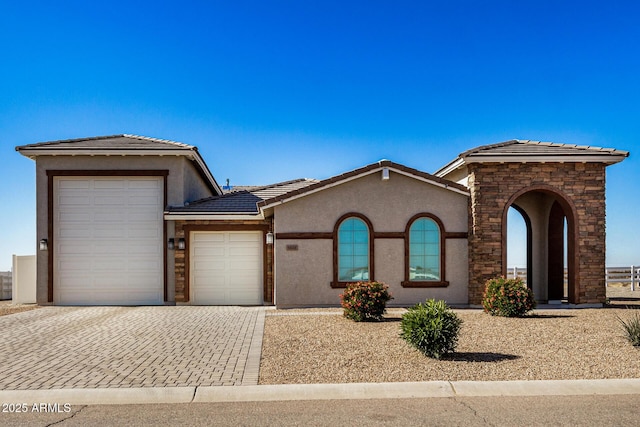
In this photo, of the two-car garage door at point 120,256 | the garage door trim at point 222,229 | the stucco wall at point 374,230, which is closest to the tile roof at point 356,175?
the stucco wall at point 374,230

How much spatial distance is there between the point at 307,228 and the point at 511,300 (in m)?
5.92

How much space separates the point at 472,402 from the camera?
5867mm

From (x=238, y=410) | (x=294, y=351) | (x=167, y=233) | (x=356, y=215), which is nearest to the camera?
(x=238, y=410)

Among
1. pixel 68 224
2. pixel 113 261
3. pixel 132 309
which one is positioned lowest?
pixel 132 309

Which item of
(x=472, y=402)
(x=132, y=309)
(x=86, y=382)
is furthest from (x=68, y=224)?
(x=472, y=402)

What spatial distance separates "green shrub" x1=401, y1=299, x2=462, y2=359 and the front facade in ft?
22.1

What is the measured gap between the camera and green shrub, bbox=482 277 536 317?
12.2 metres

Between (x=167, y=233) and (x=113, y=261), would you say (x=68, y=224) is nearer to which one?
(x=113, y=261)

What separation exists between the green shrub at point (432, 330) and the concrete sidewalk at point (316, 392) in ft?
4.16

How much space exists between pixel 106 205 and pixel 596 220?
15.3 m

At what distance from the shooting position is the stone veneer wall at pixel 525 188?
14680mm

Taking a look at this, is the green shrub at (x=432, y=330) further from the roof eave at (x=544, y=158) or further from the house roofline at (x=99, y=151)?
the house roofline at (x=99, y=151)

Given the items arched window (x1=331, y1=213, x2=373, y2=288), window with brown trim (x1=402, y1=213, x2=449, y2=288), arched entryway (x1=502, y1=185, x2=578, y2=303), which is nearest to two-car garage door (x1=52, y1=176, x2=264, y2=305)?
arched window (x1=331, y1=213, x2=373, y2=288)

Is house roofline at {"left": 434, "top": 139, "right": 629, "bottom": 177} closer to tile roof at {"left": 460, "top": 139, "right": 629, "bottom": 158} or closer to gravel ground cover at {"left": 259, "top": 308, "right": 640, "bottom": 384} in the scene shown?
tile roof at {"left": 460, "top": 139, "right": 629, "bottom": 158}
